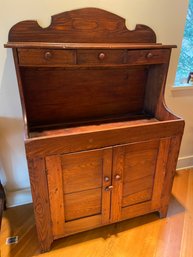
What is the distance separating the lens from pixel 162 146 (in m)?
1.26

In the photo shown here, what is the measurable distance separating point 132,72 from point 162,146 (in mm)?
555

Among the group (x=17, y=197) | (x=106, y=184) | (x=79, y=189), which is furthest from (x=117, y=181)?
(x=17, y=197)

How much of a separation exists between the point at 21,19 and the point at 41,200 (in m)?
1.04

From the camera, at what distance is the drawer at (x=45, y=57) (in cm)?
102

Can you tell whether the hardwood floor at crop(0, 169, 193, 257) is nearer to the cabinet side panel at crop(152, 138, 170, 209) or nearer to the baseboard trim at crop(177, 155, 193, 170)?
the cabinet side panel at crop(152, 138, 170, 209)

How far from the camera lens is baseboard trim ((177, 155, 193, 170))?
2094mm

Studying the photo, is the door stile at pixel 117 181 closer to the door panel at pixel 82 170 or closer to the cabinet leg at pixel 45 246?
the door panel at pixel 82 170

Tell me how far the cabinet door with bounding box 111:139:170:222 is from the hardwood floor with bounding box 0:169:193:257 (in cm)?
14

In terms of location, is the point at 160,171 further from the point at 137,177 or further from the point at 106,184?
the point at 106,184

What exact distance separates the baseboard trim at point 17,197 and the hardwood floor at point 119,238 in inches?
1.6

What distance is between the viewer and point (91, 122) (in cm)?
139

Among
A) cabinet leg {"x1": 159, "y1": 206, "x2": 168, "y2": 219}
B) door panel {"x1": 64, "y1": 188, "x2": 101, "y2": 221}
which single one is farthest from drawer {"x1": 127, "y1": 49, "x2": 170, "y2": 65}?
cabinet leg {"x1": 159, "y1": 206, "x2": 168, "y2": 219}

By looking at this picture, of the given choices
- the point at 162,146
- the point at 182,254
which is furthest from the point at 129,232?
the point at 162,146

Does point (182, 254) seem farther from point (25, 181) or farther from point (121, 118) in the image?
point (25, 181)
